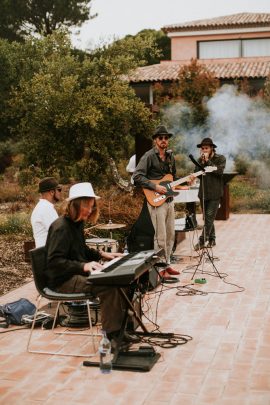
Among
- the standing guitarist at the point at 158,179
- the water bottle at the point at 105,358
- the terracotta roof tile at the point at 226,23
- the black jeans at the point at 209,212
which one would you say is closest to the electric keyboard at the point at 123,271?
the water bottle at the point at 105,358

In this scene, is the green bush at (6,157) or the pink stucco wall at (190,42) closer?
the green bush at (6,157)

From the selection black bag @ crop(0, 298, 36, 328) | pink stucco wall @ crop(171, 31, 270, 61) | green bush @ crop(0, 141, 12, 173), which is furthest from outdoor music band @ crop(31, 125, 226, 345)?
pink stucco wall @ crop(171, 31, 270, 61)

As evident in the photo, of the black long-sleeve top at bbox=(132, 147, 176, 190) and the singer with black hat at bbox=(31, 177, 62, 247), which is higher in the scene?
the black long-sleeve top at bbox=(132, 147, 176, 190)

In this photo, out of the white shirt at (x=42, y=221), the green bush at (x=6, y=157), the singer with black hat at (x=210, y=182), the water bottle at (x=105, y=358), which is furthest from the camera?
the green bush at (x=6, y=157)

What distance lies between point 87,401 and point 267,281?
4.02 meters

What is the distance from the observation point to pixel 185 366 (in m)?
4.75

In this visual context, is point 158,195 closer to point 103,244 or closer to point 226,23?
point 103,244

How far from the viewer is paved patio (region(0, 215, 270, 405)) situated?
13.8 feet

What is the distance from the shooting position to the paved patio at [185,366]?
4.19 m

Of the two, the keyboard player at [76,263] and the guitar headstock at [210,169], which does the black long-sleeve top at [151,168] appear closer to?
the guitar headstock at [210,169]

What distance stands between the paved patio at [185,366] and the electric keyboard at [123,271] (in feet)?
2.33

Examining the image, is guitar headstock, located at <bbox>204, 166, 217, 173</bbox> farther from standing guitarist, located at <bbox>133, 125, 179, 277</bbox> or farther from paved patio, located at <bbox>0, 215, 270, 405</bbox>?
paved patio, located at <bbox>0, 215, 270, 405</bbox>

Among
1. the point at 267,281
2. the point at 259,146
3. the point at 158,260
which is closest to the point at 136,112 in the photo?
the point at 267,281

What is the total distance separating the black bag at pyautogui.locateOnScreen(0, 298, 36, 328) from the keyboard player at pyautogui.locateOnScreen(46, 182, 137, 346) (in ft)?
3.07
